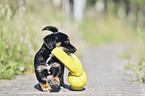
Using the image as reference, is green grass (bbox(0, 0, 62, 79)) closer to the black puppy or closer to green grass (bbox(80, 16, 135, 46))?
the black puppy

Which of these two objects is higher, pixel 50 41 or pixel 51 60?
pixel 50 41

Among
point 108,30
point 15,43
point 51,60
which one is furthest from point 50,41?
point 108,30

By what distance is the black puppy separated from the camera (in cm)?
401

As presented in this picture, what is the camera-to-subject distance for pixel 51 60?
13.7ft

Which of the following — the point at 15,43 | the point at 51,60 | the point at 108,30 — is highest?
the point at 108,30

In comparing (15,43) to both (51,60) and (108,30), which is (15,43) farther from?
(108,30)

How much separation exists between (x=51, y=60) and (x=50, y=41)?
328 millimetres

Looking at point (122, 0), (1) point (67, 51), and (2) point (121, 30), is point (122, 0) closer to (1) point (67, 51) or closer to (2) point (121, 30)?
(2) point (121, 30)

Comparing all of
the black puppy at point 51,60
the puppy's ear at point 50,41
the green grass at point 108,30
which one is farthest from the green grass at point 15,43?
the green grass at point 108,30

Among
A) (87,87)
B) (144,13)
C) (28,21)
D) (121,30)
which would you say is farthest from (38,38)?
(144,13)

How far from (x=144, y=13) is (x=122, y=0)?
188 inches

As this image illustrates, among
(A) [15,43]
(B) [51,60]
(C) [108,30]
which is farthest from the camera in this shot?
(C) [108,30]

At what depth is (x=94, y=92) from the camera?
4113mm

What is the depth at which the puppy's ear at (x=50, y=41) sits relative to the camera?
13.2 ft
